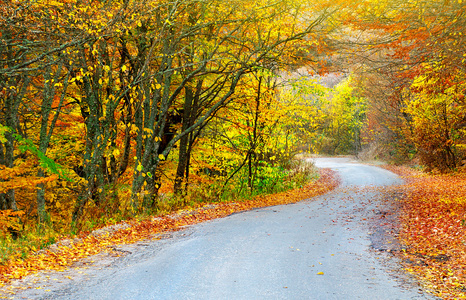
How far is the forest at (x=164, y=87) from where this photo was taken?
8430 mm

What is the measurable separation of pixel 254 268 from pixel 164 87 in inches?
300

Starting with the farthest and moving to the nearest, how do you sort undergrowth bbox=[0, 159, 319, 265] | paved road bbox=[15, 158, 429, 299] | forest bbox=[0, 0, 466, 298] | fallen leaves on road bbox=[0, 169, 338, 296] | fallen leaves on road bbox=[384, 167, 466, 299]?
forest bbox=[0, 0, 466, 298], undergrowth bbox=[0, 159, 319, 265], fallen leaves on road bbox=[0, 169, 338, 296], fallen leaves on road bbox=[384, 167, 466, 299], paved road bbox=[15, 158, 429, 299]

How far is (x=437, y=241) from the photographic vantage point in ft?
25.5

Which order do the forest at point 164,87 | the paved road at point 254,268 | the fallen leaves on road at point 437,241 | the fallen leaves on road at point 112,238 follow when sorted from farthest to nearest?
1. the forest at point 164,87
2. the fallen leaves on road at point 112,238
3. the fallen leaves on road at point 437,241
4. the paved road at point 254,268

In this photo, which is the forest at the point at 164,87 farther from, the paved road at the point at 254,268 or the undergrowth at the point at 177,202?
the paved road at the point at 254,268

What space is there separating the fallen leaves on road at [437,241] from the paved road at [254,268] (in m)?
0.40

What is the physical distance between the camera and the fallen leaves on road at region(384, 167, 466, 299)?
541cm

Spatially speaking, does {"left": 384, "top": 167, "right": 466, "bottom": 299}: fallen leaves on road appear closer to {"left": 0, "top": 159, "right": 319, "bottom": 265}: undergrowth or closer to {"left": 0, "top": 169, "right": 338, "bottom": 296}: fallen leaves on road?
{"left": 0, "top": 169, "right": 338, "bottom": 296}: fallen leaves on road

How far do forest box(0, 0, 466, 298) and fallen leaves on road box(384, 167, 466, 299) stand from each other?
A: 405 centimetres

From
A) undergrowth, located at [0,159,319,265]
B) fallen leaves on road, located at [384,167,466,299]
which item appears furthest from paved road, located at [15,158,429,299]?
undergrowth, located at [0,159,319,265]

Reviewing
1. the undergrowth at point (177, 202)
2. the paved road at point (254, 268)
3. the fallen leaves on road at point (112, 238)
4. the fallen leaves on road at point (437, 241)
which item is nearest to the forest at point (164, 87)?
the undergrowth at point (177, 202)

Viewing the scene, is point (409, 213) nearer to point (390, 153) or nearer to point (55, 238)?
point (55, 238)

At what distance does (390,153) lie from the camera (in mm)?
39000

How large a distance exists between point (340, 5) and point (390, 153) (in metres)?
30.8
